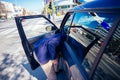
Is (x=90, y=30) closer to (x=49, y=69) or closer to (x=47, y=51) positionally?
(x=47, y=51)

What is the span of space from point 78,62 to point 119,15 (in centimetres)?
84

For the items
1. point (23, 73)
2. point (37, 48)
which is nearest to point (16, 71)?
point (23, 73)

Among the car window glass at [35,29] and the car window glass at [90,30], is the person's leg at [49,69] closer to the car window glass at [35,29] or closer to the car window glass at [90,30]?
the car window glass at [90,30]

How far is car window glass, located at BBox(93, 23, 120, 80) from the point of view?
4.09 feet

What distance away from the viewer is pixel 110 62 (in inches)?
52.8

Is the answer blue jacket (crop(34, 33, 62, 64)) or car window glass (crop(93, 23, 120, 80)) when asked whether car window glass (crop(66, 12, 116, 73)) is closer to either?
car window glass (crop(93, 23, 120, 80))

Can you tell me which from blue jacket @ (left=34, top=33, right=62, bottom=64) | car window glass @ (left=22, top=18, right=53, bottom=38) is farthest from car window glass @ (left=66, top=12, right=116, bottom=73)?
car window glass @ (left=22, top=18, right=53, bottom=38)

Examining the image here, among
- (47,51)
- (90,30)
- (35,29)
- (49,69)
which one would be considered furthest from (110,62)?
(35,29)

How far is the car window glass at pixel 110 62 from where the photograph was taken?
4.09 ft

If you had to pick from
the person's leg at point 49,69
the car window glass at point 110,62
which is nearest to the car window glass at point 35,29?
the person's leg at point 49,69

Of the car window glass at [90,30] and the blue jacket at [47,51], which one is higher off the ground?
the car window glass at [90,30]

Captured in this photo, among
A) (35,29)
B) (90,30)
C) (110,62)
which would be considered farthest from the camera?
(35,29)

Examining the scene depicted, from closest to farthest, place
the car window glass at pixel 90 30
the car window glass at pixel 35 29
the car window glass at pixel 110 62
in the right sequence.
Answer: the car window glass at pixel 110 62 < the car window glass at pixel 90 30 < the car window glass at pixel 35 29

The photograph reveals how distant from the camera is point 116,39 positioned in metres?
1.26
